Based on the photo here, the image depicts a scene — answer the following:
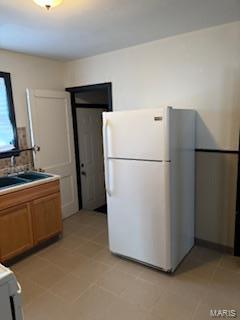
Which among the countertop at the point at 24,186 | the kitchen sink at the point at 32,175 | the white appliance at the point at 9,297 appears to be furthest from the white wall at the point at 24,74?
the white appliance at the point at 9,297

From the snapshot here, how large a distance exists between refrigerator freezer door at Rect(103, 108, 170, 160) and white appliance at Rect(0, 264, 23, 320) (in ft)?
5.03

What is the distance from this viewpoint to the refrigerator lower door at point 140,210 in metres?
2.29

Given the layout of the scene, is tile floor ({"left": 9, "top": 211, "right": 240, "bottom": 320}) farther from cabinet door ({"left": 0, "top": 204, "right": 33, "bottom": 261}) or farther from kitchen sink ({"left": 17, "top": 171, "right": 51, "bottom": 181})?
kitchen sink ({"left": 17, "top": 171, "right": 51, "bottom": 181})

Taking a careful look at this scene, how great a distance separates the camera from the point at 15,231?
2.64 meters

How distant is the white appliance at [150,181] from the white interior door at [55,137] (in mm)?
1313

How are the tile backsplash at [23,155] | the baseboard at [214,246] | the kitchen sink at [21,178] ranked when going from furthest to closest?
the tile backsplash at [23,155], the kitchen sink at [21,178], the baseboard at [214,246]

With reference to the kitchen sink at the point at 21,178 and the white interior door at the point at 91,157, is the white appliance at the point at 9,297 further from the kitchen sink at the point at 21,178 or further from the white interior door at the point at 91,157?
the white interior door at the point at 91,157

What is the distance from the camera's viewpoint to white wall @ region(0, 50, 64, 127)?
123 inches

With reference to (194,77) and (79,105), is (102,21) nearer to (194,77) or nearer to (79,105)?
(194,77)

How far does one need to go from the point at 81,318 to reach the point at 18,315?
1.05 m

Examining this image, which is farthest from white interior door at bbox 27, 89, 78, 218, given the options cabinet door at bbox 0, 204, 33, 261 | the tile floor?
the tile floor

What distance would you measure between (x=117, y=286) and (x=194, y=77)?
231 cm

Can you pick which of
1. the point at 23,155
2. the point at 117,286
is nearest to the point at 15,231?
the point at 23,155

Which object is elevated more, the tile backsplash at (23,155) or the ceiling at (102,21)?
the ceiling at (102,21)
